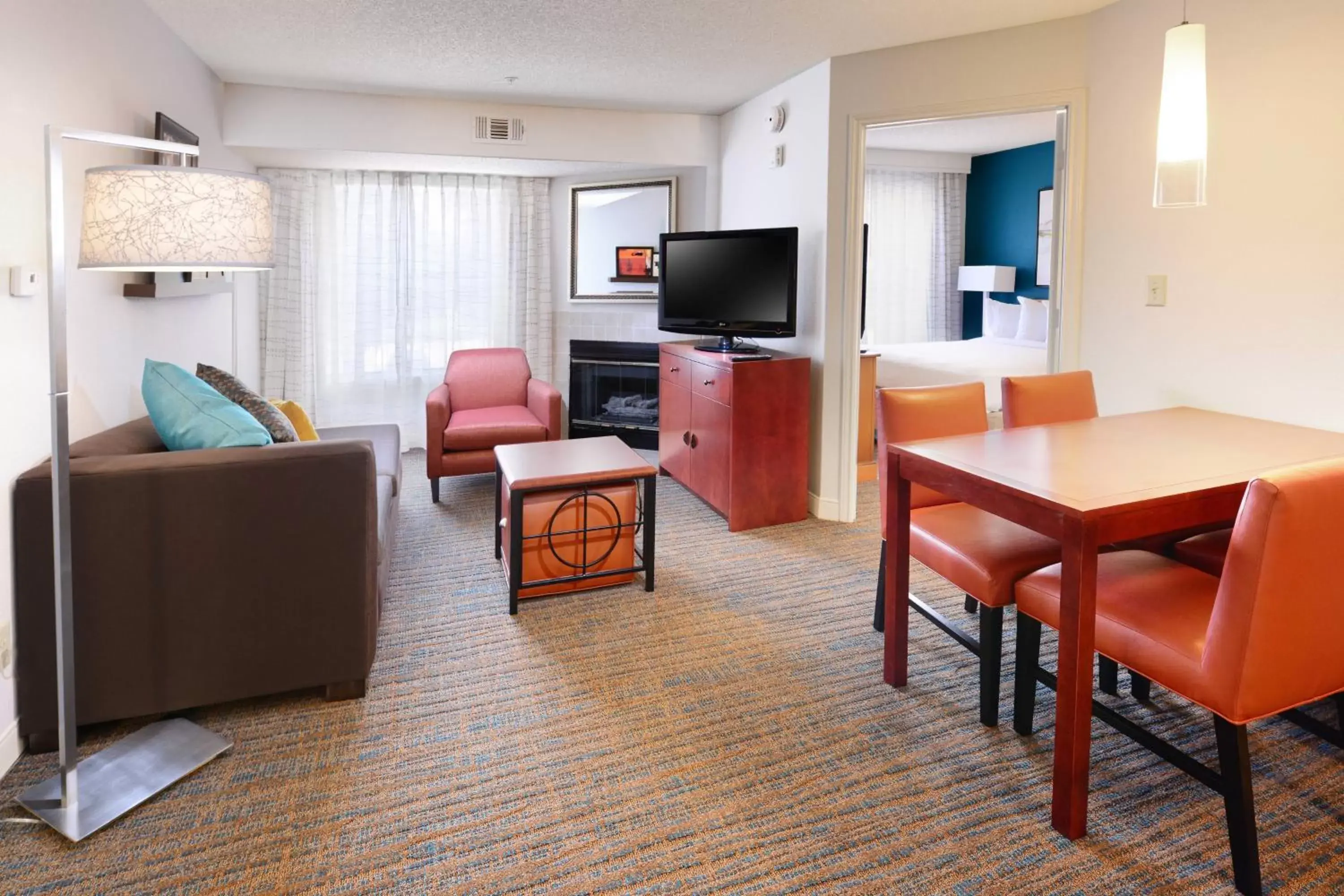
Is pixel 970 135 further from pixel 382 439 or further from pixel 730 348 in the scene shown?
pixel 382 439

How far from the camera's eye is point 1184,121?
2.36 metres

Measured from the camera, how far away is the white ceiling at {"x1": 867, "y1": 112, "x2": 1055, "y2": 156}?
6.48 m

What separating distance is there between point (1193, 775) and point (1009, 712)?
25.7 inches

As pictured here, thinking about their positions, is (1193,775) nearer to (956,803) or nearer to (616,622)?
(956,803)

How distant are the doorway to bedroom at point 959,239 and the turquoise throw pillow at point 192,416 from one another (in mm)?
4942

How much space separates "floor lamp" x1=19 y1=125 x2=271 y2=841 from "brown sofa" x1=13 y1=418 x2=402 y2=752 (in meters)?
0.20

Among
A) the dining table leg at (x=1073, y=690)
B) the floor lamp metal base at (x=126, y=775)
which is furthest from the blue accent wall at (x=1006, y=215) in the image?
the floor lamp metal base at (x=126, y=775)

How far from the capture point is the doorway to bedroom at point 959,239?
712 centimetres

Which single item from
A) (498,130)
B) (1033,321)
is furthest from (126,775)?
(1033,321)

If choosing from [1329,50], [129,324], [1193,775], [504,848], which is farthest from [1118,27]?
[129,324]

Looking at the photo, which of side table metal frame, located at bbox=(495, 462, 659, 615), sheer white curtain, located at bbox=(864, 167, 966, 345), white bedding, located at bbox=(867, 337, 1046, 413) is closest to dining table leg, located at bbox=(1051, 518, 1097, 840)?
side table metal frame, located at bbox=(495, 462, 659, 615)

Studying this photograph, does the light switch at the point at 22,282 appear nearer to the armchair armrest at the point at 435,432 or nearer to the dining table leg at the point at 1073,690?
the armchair armrest at the point at 435,432

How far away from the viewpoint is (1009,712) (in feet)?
8.02

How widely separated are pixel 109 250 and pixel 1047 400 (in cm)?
289
